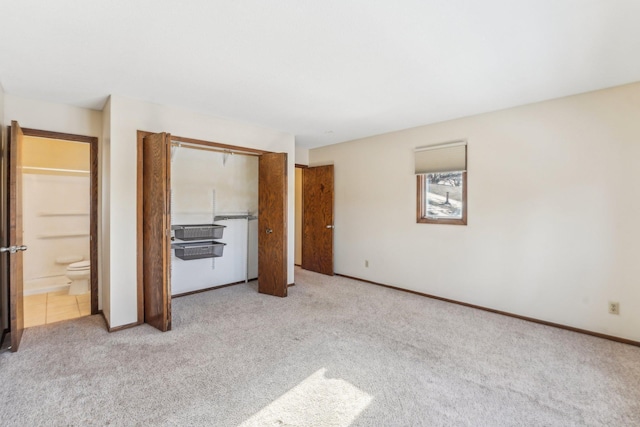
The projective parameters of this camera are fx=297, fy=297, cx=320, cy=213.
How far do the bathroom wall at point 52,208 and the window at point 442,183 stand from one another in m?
5.05

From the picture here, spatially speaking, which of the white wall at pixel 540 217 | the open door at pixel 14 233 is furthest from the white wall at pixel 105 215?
the white wall at pixel 540 217

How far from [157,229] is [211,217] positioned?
1451mm

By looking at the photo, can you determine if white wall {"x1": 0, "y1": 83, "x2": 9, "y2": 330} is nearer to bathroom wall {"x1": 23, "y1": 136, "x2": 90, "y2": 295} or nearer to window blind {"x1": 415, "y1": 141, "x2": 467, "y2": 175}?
bathroom wall {"x1": 23, "y1": 136, "x2": 90, "y2": 295}

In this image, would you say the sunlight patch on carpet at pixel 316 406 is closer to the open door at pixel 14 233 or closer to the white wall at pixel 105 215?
the white wall at pixel 105 215

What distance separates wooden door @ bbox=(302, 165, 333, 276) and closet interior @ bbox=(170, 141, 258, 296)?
47.7 inches

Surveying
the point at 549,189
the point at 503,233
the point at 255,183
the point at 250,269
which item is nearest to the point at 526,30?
the point at 549,189

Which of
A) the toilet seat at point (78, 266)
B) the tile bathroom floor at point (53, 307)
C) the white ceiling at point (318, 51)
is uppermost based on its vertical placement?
the white ceiling at point (318, 51)

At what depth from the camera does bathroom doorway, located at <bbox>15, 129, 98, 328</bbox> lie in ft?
14.0

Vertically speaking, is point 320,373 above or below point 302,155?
below

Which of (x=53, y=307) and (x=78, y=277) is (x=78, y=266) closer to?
(x=78, y=277)

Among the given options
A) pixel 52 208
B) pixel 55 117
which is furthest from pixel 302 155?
pixel 52 208

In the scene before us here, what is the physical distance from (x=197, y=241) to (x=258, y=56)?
2.87 m

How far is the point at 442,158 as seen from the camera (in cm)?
404

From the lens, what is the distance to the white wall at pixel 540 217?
9.34ft
